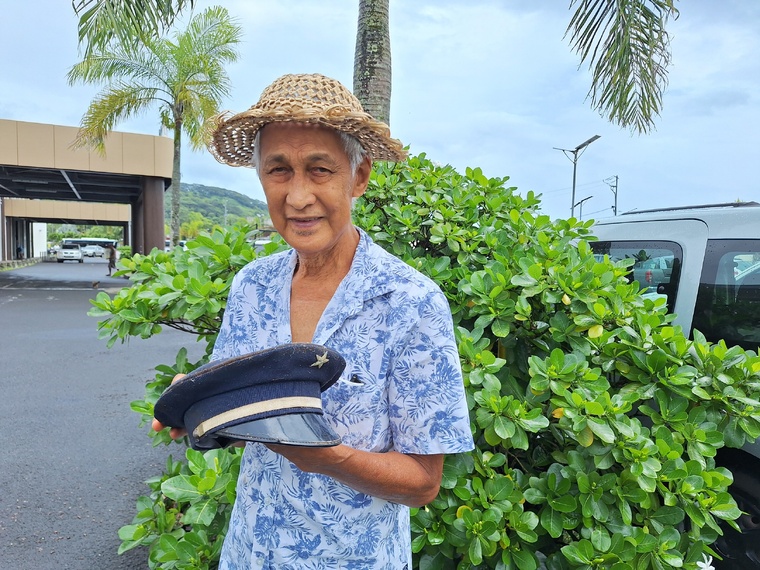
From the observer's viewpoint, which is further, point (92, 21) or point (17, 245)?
point (17, 245)

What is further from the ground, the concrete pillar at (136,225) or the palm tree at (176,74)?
the palm tree at (176,74)

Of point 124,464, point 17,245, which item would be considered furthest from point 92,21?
point 17,245

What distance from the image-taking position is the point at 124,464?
14.0ft

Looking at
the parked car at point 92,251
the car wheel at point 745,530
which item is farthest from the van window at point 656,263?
the parked car at point 92,251

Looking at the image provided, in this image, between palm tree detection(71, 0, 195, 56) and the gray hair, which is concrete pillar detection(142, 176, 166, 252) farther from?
the gray hair

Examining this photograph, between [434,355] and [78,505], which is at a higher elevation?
[434,355]

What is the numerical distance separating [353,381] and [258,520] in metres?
0.38

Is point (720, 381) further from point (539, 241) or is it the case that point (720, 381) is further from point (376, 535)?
point (376, 535)

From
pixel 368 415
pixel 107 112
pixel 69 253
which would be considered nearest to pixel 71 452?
pixel 368 415

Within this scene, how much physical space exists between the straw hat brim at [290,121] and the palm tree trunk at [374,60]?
9.06 ft

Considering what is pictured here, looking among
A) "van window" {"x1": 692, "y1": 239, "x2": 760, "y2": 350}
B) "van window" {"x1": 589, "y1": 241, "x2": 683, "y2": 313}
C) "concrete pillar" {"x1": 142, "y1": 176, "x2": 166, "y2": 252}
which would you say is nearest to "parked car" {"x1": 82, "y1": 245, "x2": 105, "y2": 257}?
"concrete pillar" {"x1": 142, "y1": 176, "x2": 166, "y2": 252}

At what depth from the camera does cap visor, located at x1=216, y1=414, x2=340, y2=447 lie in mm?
799

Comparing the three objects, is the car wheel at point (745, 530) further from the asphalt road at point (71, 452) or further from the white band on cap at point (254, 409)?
the asphalt road at point (71, 452)

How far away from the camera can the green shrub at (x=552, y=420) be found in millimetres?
1764
